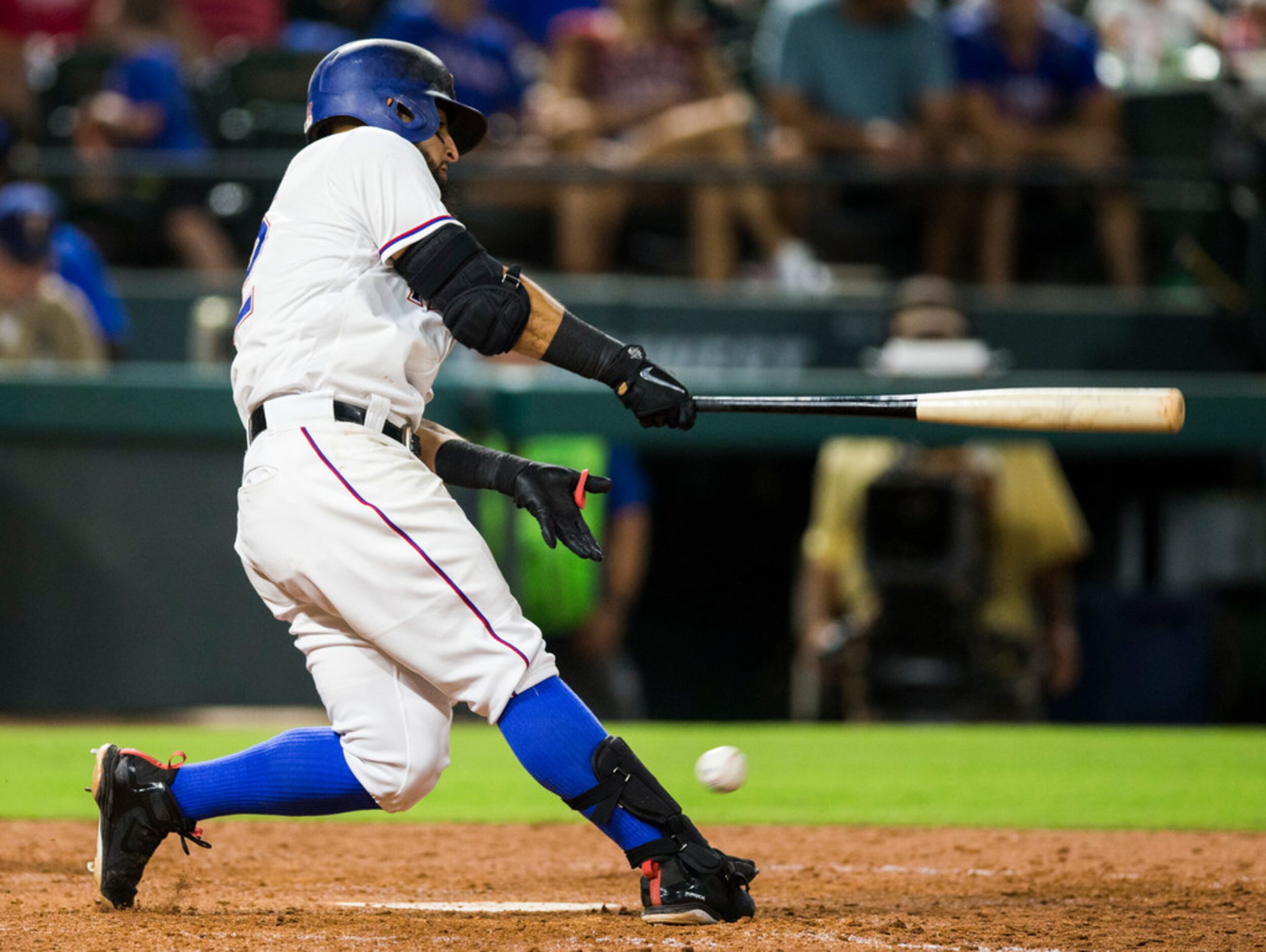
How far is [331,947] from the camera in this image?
2674 millimetres

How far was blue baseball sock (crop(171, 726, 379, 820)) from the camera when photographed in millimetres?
2914

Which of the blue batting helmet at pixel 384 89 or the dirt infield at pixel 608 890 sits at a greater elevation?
the blue batting helmet at pixel 384 89

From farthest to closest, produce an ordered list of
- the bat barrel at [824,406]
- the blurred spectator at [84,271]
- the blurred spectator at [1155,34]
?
the blurred spectator at [1155,34] < the blurred spectator at [84,271] < the bat barrel at [824,406]

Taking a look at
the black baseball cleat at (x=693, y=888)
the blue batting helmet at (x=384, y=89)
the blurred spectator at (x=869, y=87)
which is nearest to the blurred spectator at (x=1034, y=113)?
the blurred spectator at (x=869, y=87)

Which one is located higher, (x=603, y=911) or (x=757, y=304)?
(x=757, y=304)

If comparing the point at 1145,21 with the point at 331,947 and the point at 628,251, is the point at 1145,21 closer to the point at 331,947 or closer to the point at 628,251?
the point at 628,251

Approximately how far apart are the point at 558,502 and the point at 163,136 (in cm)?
555

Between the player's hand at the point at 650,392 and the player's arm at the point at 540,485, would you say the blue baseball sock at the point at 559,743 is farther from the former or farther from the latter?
the player's hand at the point at 650,392

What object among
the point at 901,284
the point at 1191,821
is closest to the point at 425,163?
the point at 1191,821

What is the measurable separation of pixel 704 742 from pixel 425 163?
11.0ft

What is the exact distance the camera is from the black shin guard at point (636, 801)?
2816mm

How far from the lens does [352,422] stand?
282 cm

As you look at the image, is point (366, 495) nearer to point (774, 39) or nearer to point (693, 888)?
point (693, 888)

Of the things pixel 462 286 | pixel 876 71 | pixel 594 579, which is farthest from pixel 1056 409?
pixel 876 71
